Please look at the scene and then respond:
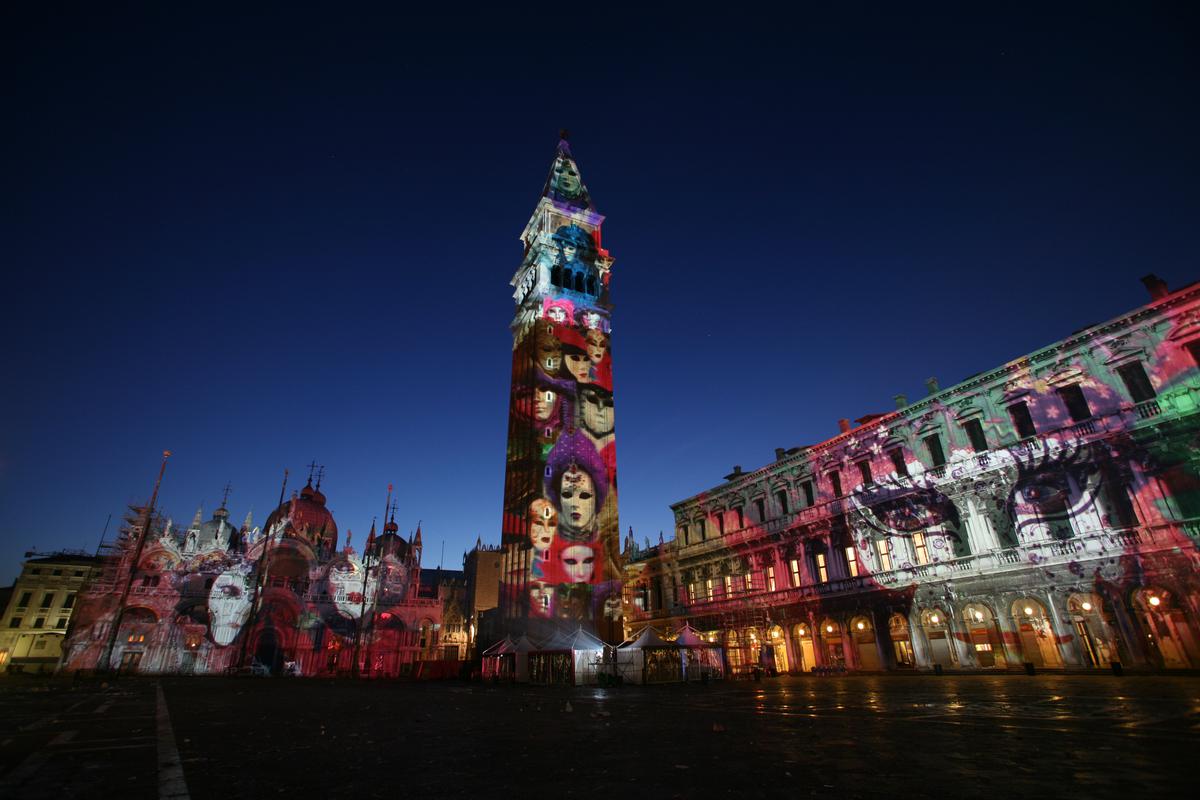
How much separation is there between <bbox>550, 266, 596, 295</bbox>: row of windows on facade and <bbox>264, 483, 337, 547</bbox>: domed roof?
36.4 m

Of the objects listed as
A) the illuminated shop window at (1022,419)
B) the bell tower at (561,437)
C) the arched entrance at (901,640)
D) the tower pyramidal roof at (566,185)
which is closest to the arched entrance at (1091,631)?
the arched entrance at (901,640)

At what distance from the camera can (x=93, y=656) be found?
4588 cm

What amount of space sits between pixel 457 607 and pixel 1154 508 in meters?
68.9

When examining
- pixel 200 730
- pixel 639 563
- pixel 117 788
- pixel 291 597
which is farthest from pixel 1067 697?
pixel 291 597

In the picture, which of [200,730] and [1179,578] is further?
[1179,578]

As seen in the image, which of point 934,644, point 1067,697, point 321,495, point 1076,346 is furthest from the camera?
point 321,495

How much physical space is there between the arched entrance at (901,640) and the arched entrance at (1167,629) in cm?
942

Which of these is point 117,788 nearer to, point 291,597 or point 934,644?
point 934,644

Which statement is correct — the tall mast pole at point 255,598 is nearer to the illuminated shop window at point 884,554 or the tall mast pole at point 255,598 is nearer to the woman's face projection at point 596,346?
the woman's face projection at point 596,346

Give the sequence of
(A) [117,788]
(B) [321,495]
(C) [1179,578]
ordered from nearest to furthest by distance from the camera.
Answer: (A) [117,788] → (C) [1179,578] → (B) [321,495]

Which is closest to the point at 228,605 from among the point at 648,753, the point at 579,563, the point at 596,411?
the point at 579,563

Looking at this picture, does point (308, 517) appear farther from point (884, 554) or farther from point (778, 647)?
point (884, 554)

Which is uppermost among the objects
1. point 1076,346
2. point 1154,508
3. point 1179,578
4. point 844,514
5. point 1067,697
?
point 1076,346

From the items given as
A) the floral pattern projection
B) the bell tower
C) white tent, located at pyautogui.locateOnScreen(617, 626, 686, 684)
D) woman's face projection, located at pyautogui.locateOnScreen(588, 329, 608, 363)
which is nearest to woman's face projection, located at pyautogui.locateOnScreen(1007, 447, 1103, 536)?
white tent, located at pyautogui.locateOnScreen(617, 626, 686, 684)
